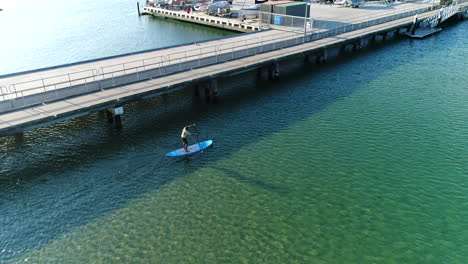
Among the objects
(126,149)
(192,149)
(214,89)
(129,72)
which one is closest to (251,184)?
(192,149)

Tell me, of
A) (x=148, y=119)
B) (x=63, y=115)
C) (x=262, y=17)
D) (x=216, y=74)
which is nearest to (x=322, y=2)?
(x=262, y=17)

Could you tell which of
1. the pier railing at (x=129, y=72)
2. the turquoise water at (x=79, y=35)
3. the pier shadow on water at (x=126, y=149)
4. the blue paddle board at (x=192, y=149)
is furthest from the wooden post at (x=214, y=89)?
the turquoise water at (x=79, y=35)

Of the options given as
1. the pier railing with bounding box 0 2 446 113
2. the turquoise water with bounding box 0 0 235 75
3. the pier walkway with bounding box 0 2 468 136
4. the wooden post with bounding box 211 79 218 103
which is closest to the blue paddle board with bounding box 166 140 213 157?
the pier walkway with bounding box 0 2 468 136

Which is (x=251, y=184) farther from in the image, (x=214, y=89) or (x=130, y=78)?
(x=130, y=78)

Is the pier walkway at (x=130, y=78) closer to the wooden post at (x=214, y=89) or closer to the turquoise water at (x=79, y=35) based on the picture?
the wooden post at (x=214, y=89)

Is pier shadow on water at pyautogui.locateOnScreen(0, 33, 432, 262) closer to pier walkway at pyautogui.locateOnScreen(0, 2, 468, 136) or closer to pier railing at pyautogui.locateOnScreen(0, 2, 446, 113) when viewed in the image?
pier walkway at pyautogui.locateOnScreen(0, 2, 468, 136)

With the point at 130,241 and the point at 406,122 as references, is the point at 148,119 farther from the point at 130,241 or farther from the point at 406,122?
the point at 406,122
